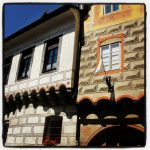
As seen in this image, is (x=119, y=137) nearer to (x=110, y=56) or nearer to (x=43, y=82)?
(x=110, y=56)

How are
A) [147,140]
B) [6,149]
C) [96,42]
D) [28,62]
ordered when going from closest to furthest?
[147,140], [6,149], [96,42], [28,62]

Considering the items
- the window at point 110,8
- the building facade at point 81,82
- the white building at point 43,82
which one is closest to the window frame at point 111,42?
the building facade at point 81,82

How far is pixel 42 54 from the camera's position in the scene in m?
4.73

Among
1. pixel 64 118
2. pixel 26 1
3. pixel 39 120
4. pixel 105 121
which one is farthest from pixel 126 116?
pixel 26 1

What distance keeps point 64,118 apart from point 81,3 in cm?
161

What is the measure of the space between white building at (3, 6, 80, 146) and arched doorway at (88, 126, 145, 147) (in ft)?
1.07

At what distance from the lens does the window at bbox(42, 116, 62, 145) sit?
3641 mm

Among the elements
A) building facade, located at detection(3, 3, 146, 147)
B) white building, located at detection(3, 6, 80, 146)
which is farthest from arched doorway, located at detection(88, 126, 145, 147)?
white building, located at detection(3, 6, 80, 146)

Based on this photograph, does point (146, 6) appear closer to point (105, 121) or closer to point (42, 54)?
point (105, 121)

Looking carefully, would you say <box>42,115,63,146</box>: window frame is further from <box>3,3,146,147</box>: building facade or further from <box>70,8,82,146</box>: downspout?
<box>70,8,82,146</box>: downspout

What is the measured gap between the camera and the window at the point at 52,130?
3641 mm

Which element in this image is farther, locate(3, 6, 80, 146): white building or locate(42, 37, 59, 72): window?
locate(42, 37, 59, 72): window

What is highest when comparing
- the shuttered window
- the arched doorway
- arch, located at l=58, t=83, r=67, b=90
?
the shuttered window

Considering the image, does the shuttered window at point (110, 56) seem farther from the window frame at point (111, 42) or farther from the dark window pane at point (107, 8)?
the dark window pane at point (107, 8)
